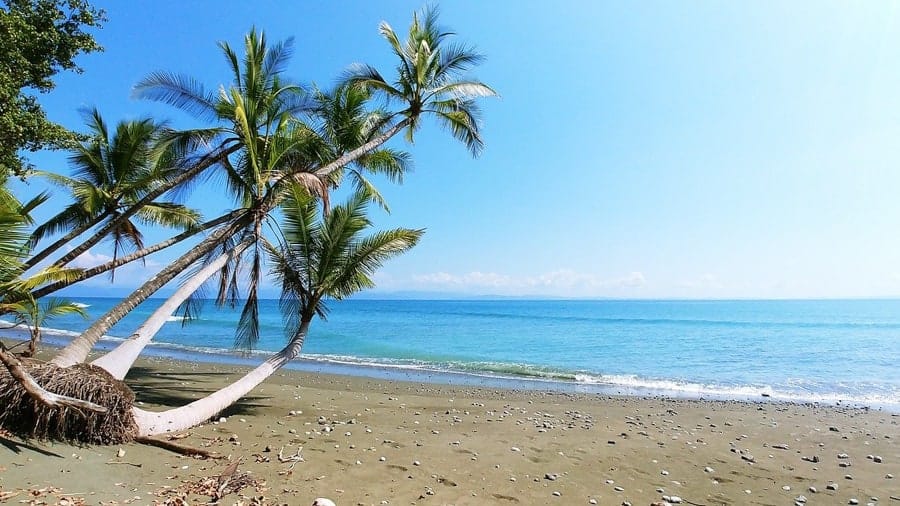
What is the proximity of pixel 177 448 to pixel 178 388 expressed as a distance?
657 cm

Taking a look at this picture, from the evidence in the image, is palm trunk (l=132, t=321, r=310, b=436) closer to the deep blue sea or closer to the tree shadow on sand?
the tree shadow on sand

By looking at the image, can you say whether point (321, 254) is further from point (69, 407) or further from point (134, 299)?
point (69, 407)

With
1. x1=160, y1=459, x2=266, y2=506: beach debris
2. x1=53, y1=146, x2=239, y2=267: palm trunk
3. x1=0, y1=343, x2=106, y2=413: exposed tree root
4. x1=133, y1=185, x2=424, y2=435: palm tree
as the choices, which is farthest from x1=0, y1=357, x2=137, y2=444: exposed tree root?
x1=53, y1=146, x2=239, y2=267: palm trunk

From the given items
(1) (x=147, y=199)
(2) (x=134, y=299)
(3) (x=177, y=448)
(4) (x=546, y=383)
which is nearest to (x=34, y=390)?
(3) (x=177, y=448)

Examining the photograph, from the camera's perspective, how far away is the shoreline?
14266 mm

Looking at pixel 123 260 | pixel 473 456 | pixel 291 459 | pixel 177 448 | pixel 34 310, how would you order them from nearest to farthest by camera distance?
pixel 34 310
pixel 177 448
pixel 291 459
pixel 473 456
pixel 123 260

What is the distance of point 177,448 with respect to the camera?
5.93 metres

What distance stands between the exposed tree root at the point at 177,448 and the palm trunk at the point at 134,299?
1641 mm

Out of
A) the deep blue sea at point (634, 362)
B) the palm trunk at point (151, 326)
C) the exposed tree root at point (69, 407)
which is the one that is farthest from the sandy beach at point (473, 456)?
the deep blue sea at point (634, 362)

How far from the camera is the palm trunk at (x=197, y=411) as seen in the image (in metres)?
6.29

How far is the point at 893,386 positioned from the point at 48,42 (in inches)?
1024

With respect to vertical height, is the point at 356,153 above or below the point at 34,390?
above

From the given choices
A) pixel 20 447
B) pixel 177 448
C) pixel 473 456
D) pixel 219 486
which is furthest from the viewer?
pixel 473 456

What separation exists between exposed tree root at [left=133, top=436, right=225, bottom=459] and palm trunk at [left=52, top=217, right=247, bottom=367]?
1.64 metres
